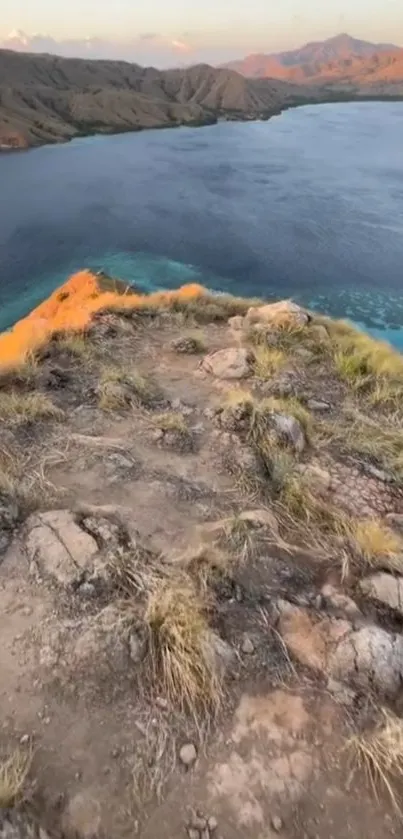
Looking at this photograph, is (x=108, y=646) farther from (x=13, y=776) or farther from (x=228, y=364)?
(x=228, y=364)

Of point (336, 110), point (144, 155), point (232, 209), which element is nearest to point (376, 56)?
point (336, 110)

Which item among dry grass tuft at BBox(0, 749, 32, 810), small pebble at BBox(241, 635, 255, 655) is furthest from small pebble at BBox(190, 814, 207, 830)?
small pebble at BBox(241, 635, 255, 655)

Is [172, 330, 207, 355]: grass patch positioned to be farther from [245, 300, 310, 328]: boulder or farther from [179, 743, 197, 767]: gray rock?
[179, 743, 197, 767]: gray rock

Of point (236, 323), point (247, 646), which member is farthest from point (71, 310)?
point (247, 646)

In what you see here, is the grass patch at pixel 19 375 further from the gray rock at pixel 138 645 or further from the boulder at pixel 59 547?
the gray rock at pixel 138 645

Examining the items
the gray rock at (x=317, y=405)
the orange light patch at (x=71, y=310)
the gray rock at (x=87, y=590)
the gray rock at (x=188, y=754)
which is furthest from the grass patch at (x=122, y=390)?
the gray rock at (x=188, y=754)

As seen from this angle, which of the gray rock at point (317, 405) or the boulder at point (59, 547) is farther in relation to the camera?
the gray rock at point (317, 405)

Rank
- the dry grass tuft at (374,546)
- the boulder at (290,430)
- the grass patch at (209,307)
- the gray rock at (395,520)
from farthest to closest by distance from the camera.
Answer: the grass patch at (209,307) < the boulder at (290,430) < the gray rock at (395,520) < the dry grass tuft at (374,546)
